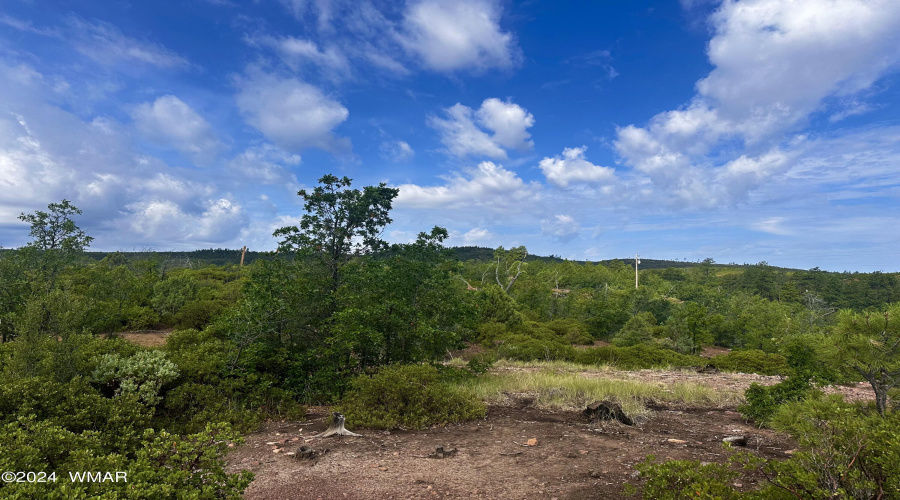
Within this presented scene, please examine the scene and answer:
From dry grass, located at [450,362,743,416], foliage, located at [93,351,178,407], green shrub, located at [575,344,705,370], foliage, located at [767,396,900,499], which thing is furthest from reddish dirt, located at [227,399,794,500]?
green shrub, located at [575,344,705,370]

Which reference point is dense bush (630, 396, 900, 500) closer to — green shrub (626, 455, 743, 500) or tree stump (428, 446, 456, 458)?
green shrub (626, 455, 743, 500)

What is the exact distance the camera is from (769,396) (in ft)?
23.2

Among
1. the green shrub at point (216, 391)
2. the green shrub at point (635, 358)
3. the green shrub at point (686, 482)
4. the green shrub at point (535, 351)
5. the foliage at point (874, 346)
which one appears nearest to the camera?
the green shrub at point (686, 482)

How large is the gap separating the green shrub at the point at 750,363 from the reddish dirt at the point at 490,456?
10.0 m

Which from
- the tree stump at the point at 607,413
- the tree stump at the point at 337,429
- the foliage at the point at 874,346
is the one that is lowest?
the tree stump at the point at 337,429

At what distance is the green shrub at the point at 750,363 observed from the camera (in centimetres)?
1539

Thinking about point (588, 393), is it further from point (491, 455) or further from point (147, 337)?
point (147, 337)

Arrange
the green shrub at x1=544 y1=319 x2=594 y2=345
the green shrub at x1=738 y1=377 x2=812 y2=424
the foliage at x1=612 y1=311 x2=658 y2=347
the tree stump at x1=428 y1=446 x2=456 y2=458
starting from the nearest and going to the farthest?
1. the tree stump at x1=428 y1=446 x2=456 y2=458
2. the green shrub at x1=738 y1=377 x2=812 y2=424
3. the foliage at x1=612 y1=311 x2=658 y2=347
4. the green shrub at x1=544 y1=319 x2=594 y2=345

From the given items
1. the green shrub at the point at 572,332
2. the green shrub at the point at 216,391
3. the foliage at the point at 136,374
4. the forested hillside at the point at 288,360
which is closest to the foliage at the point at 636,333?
the green shrub at the point at 572,332

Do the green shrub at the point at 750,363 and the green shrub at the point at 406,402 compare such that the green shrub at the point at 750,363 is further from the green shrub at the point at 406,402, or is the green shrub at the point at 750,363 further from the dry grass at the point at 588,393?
the green shrub at the point at 406,402

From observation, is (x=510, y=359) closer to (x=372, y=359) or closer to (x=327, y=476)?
(x=372, y=359)

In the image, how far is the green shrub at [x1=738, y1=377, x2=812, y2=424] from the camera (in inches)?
271

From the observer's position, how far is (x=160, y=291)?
76.5 feet

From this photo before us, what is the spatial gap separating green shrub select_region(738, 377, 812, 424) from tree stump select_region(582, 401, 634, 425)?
2.20 m
